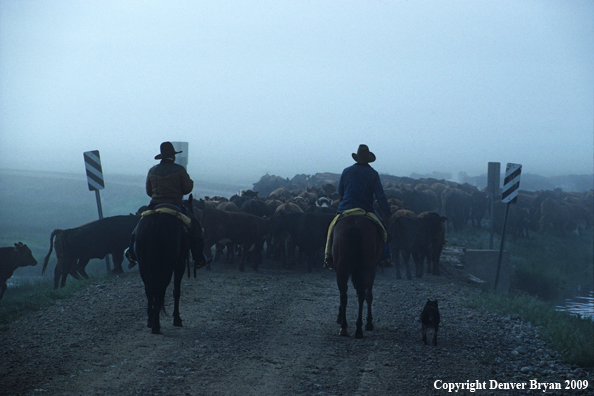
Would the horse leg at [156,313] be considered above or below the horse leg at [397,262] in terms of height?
above

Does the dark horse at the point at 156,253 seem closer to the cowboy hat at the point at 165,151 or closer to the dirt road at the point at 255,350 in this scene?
the dirt road at the point at 255,350

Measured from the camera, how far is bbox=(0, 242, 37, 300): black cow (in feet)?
46.7

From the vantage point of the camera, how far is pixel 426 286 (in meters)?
12.4

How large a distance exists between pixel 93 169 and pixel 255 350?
7983mm

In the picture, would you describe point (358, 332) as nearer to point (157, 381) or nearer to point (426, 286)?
point (157, 381)

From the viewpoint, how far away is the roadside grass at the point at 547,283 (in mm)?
7633

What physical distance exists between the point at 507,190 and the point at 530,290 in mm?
9899

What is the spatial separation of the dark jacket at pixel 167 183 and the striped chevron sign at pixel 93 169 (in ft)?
19.0

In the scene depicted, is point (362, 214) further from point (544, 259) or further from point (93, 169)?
point (544, 259)

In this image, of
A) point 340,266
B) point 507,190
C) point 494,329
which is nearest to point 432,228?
point 507,190

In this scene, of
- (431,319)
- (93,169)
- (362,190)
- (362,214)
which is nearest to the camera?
(431,319)

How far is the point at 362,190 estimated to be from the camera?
7773 millimetres

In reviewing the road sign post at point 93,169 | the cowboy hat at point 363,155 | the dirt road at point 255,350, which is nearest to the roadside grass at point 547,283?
the dirt road at point 255,350

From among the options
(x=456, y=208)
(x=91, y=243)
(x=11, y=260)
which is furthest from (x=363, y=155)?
(x=456, y=208)
